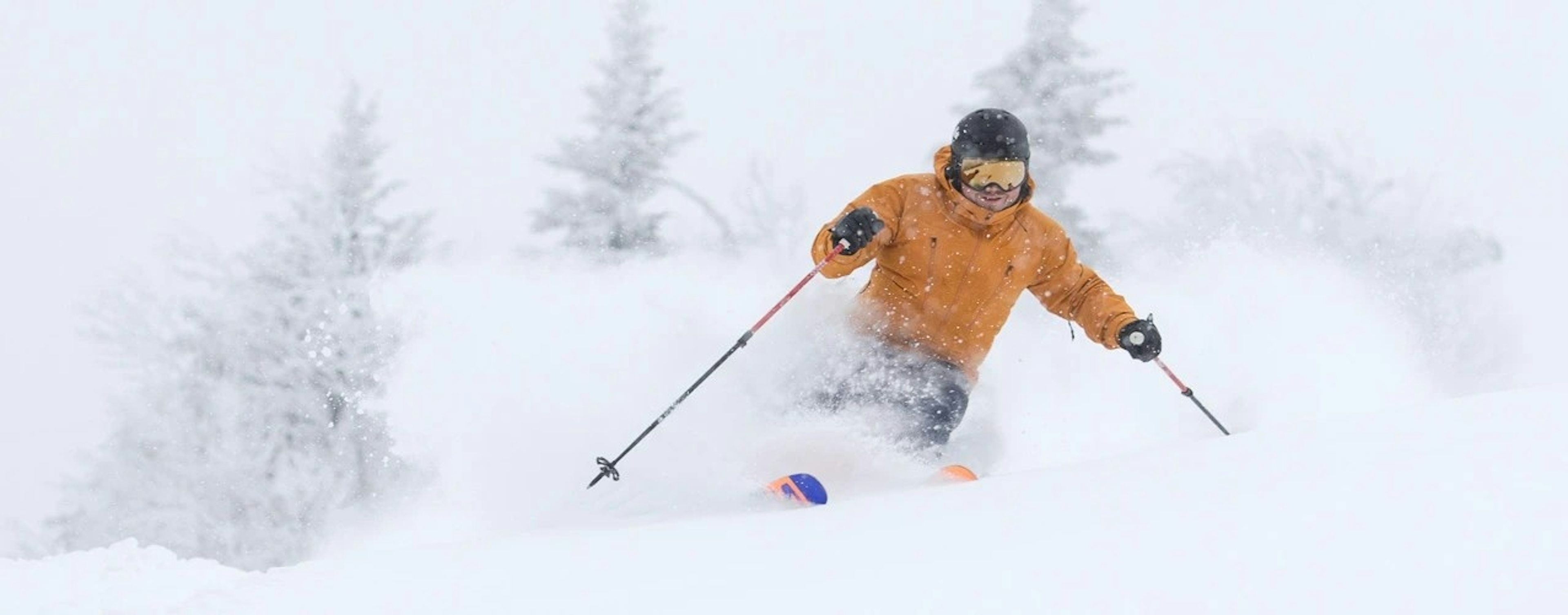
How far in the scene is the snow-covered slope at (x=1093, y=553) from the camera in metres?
2.15

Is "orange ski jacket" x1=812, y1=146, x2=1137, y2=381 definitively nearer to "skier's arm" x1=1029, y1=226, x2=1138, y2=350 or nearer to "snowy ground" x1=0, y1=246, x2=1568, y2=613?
"skier's arm" x1=1029, y1=226, x2=1138, y2=350

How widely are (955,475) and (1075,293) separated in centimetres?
147

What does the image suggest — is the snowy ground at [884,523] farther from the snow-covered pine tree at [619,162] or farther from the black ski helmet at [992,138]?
the snow-covered pine tree at [619,162]

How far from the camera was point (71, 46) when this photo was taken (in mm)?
107188

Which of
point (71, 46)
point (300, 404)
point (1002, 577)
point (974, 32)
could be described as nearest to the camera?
point (1002, 577)

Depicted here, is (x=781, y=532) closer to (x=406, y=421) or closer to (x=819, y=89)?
(x=406, y=421)

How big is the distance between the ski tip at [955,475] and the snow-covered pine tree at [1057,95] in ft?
46.6

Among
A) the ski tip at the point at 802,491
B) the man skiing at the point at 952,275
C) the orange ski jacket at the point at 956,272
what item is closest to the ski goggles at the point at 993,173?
the man skiing at the point at 952,275

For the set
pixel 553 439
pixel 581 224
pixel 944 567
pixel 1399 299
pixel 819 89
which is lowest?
pixel 944 567

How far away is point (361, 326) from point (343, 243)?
1755 mm

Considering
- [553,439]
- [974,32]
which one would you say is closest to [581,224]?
[553,439]

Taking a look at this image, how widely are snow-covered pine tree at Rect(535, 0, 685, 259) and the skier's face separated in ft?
51.5

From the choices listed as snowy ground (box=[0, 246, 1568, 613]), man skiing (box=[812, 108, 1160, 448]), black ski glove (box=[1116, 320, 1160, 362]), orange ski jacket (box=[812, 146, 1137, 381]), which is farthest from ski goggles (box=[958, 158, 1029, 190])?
snowy ground (box=[0, 246, 1568, 613])

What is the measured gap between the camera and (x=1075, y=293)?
592cm
